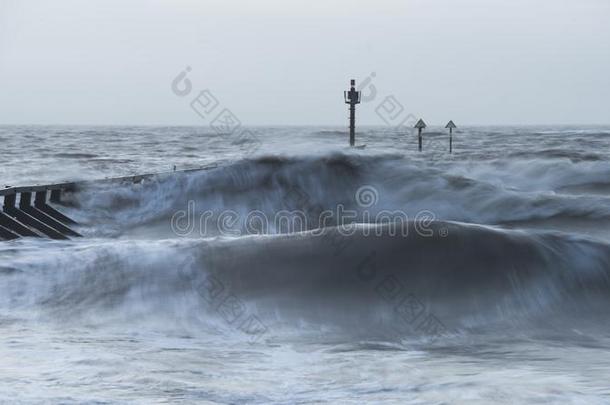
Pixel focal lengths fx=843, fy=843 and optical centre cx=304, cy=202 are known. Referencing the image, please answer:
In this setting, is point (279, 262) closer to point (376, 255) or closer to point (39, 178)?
point (376, 255)

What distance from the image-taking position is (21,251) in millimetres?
11148

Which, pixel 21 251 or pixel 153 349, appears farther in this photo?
pixel 21 251

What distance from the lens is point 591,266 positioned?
10.7 meters

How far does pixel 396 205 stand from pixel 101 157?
87.6 feet

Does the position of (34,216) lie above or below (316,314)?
above

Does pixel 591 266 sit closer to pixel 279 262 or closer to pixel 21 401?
pixel 279 262

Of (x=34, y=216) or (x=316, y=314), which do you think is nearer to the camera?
(x=316, y=314)

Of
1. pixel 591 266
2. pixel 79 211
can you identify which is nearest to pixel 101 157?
pixel 79 211

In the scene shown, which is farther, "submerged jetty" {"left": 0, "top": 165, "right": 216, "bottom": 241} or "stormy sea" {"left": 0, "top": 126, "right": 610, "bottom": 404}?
"submerged jetty" {"left": 0, "top": 165, "right": 216, "bottom": 241}

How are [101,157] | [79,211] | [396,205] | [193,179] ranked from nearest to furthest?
[79,211] → [396,205] → [193,179] → [101,157]

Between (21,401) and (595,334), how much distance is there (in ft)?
18.7

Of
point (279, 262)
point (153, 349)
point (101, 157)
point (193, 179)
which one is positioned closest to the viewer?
point (153, 349)

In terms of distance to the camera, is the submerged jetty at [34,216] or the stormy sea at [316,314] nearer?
the stormy sea at [316,314]

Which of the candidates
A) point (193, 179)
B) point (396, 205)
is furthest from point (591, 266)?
point (193, 179)
